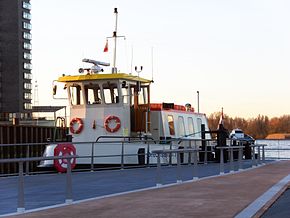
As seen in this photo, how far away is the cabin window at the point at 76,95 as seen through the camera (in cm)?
2191

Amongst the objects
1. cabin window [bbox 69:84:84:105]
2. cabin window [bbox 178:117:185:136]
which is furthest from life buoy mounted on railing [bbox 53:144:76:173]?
cabin window [bbox 178:117:185:136]

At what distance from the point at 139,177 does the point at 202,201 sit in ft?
19.4

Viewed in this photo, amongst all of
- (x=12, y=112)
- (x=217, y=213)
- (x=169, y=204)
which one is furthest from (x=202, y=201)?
(x=12, y=112)

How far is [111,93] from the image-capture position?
21.6 metres

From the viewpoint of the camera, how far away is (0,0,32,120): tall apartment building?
4818 inches

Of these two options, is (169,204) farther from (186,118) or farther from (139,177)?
(186,118)

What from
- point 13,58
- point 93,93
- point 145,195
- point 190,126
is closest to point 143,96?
point 93,93

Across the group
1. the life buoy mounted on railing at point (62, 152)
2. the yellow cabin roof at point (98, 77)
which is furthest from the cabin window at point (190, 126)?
the life buoy mounted on railing at point (62, 152)

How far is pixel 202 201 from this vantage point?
10727mm

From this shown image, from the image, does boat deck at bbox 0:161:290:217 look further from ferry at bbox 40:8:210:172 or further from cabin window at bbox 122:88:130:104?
cabin window at bbox 122:88:130:104

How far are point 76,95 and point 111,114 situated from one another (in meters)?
1.60

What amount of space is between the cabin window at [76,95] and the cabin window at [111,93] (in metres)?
0.93

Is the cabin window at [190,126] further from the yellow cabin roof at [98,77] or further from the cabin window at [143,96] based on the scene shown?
the yellow cabin roof at [98,77]

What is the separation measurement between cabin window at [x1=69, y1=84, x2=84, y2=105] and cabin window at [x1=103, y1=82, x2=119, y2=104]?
Result: 0.93 m
